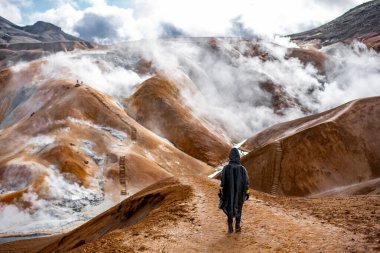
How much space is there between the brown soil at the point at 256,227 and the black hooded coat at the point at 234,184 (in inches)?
49.1

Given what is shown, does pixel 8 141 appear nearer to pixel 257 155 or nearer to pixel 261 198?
pixel 257 155

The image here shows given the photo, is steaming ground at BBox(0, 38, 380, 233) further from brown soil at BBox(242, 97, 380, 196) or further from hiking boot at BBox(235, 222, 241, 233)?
hiking boot at BBox(235, 222, 241, 233)

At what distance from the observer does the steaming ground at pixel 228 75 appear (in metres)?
95.7

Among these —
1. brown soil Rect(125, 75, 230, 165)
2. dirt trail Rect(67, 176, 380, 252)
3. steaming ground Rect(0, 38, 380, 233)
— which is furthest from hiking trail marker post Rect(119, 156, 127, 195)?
dirt trail Rect(67, 176, 380, 252)

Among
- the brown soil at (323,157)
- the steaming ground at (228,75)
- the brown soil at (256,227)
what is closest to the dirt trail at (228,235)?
the brown soil at (256,227)

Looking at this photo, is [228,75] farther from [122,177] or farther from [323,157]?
[323,157]

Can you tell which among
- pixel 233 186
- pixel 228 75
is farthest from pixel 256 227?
pixel 228 75

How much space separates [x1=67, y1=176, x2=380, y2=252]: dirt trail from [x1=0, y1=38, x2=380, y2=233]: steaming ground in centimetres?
5409

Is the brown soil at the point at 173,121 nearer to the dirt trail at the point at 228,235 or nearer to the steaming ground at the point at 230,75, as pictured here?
the steaming ground at the point at 230,75

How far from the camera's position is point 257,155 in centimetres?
5825

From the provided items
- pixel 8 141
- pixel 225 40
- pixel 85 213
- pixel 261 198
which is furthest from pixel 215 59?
pixel 261 198

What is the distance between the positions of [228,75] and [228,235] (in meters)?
99.4

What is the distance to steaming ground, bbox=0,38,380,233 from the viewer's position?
95688 mm

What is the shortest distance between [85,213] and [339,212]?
39.7 meters
